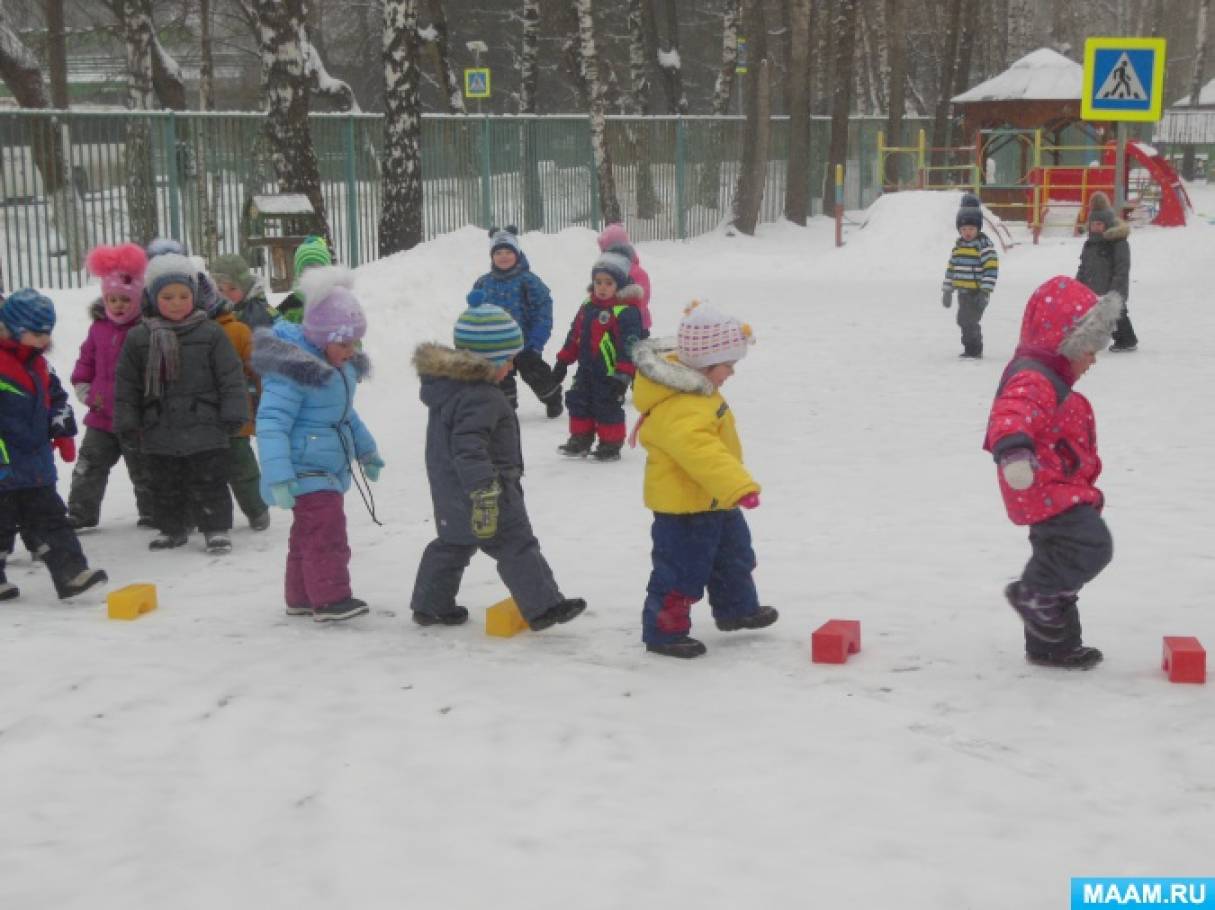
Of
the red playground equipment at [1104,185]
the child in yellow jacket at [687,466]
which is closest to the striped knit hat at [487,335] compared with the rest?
the child in yellow jacket at [687,466]

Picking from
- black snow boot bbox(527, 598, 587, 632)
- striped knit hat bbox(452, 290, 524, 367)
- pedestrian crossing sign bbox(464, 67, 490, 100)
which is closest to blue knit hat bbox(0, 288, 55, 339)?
striped knit hat bbox(452, 290, 524, 367)

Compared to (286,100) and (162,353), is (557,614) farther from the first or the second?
(286,100)

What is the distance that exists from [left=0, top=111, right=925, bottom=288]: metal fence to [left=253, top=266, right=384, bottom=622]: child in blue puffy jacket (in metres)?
9.39

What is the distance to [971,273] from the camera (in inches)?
551

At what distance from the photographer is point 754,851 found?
408 centimetres

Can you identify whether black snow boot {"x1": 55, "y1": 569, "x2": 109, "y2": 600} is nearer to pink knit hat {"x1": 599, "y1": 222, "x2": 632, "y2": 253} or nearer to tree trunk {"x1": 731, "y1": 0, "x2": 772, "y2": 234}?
pink knit hat {"x1": 599, "y1": 222, "x2": 632, "y2": 253}

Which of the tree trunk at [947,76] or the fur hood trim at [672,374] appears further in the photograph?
the tree trunk at [947,76]

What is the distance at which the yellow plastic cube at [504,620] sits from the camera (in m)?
6.36

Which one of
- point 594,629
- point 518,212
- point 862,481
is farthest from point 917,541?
point 518,212

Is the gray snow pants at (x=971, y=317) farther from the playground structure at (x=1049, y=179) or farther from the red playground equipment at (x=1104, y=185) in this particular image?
the playground structure at (x=1049, y=179)

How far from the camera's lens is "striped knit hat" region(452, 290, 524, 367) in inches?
243

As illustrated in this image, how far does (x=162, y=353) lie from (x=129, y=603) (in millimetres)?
1463

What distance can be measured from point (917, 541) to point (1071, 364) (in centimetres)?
251

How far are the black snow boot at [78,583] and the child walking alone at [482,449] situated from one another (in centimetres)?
186
